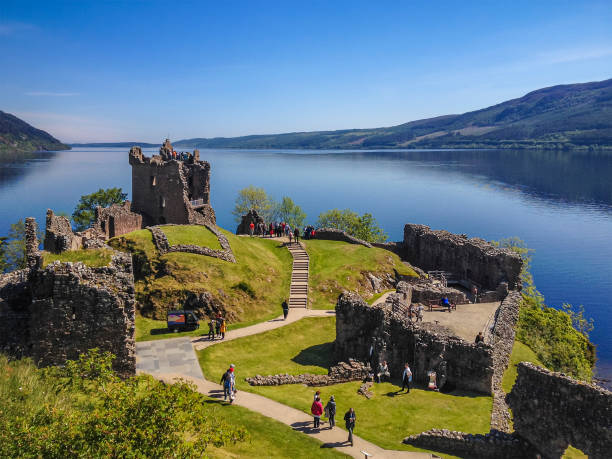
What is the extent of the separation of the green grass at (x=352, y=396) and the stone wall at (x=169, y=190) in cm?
2729

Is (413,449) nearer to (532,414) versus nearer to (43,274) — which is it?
(532,414)

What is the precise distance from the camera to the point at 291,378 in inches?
1119

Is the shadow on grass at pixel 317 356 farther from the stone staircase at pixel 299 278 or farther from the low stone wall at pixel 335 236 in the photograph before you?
the low stone wall at pixel 335 236

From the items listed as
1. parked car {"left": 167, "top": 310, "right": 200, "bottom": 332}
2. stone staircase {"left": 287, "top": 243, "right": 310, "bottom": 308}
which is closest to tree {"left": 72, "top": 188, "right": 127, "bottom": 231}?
stone staircase {"left": 287, "top": 243, "right": 310, "bottom": 308}

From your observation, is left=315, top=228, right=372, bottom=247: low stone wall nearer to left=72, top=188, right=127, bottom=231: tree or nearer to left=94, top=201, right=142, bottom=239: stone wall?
left=94, top=201, right=142, bottom=239: stone wall

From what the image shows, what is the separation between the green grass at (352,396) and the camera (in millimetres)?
24047

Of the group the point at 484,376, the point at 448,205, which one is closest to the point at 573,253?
the point at 448,205

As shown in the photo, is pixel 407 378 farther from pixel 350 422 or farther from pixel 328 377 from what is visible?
pixel 350 422

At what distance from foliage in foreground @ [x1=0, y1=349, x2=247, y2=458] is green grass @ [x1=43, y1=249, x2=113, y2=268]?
26.0ft

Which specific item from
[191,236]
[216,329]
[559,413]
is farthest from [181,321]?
[559,413]

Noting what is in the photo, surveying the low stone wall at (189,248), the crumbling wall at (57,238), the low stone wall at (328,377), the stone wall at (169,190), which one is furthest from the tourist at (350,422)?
the stone wall at (169,190)

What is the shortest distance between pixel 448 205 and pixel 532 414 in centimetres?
15409

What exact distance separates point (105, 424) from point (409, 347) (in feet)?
79.6

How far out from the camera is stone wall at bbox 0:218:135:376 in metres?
19.6
